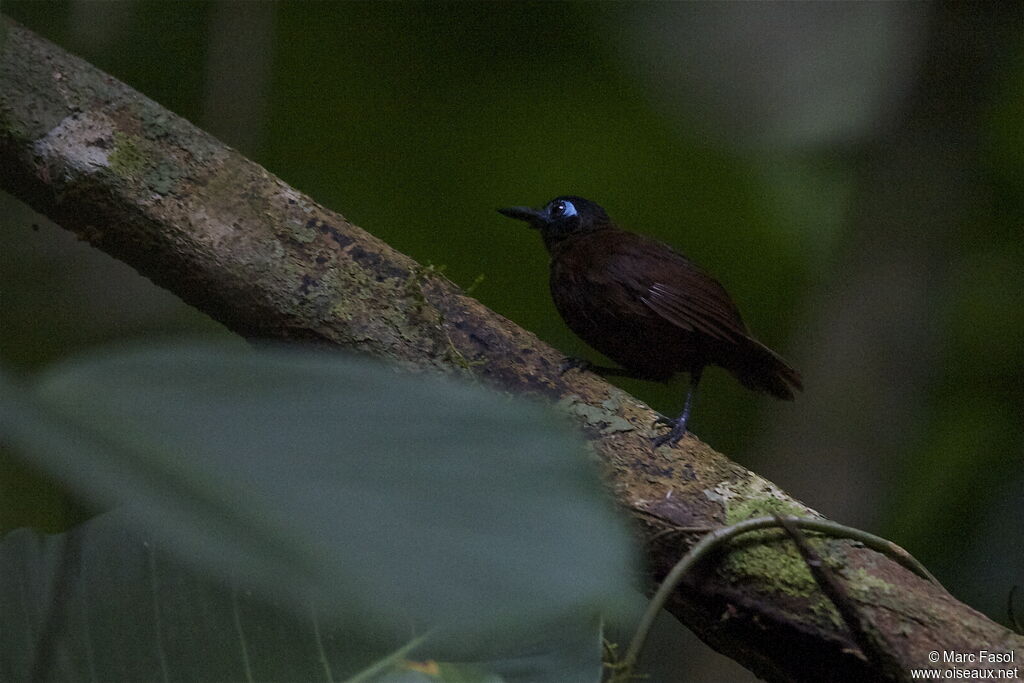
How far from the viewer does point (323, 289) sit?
5.44 ft

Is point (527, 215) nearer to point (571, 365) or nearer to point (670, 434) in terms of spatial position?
point (571, 365)

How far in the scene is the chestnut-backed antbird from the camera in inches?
79.0

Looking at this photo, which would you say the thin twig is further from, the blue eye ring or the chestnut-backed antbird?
the blue eye ring

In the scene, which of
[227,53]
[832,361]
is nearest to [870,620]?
[832,361]

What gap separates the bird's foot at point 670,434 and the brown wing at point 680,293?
325 mm

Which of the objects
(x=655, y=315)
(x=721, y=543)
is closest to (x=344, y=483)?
(x=721, y=543)

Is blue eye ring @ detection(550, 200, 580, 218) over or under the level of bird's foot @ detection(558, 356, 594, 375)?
over

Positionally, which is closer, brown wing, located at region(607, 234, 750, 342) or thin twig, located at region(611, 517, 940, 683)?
thin twig, located at region(611, 517, 940, 683)

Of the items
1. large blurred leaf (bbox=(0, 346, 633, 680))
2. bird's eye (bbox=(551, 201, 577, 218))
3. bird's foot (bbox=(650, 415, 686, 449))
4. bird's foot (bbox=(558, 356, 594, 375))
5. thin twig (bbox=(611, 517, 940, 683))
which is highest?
large blurred leaf (bbox=(0, 346, 633, 680))

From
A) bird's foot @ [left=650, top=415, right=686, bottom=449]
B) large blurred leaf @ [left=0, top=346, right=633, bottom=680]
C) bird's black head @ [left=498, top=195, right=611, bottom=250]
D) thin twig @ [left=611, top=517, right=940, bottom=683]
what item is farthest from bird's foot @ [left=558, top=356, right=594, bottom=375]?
large blurred leaf @ [left=0, top=346, right=633, bottom=680]

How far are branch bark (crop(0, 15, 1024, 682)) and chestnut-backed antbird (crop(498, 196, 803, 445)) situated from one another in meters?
0.30

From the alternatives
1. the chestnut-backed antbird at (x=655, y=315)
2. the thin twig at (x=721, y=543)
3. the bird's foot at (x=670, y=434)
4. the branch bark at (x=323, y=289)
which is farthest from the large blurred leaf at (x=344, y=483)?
the chestnut-backed antbird at (x=655, y=315)

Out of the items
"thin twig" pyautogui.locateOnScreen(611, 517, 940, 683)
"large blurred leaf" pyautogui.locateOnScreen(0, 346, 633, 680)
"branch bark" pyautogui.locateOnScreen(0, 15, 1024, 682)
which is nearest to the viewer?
"large blurred leaf" pyautogui.locateOnScreen(0, 346, 633, 680)

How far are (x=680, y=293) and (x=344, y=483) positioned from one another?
1.75 meters
